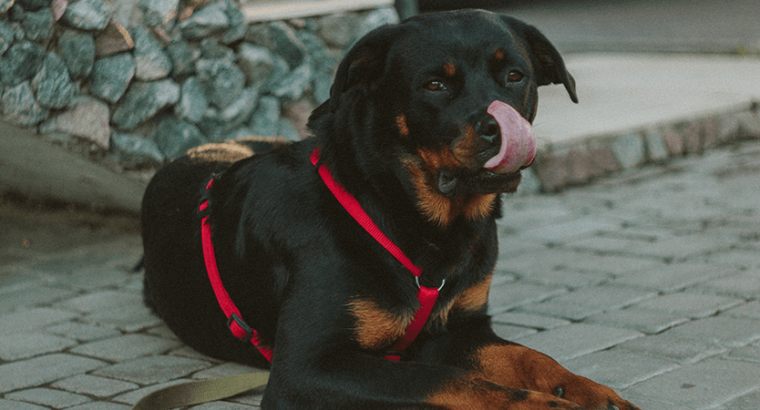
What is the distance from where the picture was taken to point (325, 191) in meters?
2.59

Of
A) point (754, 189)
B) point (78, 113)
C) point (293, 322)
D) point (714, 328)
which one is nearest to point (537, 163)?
point (754, 189)

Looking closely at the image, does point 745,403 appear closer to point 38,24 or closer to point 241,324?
point 241,324

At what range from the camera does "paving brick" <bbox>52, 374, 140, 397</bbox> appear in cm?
275

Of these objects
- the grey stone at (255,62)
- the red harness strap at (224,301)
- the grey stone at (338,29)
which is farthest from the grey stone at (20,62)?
the grey stone at (338,29)

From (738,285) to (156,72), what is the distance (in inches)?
129

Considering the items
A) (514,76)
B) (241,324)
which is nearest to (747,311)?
(514,76)

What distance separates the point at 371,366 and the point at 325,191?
63 centimetres

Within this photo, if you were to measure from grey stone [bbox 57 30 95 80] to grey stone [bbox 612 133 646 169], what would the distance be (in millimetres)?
3857

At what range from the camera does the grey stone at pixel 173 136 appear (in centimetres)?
467

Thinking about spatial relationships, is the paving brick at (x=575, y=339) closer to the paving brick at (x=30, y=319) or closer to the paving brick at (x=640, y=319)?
the paving brick at (x=640, y=319)

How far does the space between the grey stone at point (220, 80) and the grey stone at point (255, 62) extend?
0.21 ft

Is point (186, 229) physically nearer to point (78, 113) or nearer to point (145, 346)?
point (145, 346)

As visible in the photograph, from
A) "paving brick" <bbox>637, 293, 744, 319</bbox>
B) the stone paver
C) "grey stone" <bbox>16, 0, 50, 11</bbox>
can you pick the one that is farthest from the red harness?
"grey stone" <bbox>16, 0, 50, 11</bbox>

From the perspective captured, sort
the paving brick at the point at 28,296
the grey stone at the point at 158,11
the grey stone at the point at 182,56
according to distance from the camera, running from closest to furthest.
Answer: the paving brick at the point at 28,296 < the grey stone at the point at 158,11 < the grey stone at the point at 182,56
